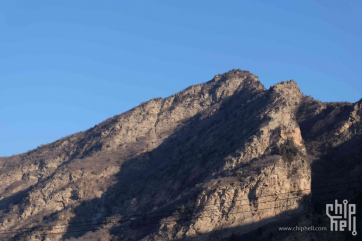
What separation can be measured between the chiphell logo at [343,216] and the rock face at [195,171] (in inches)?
46.5

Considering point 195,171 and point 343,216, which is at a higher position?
point 195,171

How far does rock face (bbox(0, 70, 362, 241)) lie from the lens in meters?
65.9

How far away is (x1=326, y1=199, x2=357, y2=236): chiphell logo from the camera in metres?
53.9

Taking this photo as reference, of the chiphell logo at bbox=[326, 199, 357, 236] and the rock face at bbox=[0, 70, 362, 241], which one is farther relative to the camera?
the rock face at bbox=[0, 70, 362, 241]

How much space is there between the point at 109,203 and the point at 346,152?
138 feet

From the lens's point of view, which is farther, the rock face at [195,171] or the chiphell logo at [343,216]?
the rock face at [195,171]

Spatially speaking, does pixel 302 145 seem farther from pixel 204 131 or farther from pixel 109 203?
pixel 109 203

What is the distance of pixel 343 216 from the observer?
182 ft

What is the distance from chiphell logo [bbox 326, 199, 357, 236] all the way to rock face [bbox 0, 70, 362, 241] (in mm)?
1182

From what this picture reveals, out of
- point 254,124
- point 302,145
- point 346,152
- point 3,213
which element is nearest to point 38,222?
point 3,213

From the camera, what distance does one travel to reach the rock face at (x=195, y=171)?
6594 cm

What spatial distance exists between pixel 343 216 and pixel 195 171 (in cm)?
2969

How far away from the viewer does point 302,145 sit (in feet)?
248

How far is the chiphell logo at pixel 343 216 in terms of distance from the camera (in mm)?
53938
